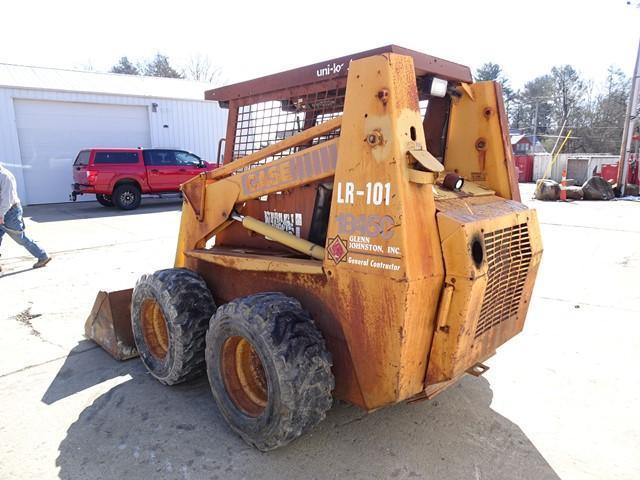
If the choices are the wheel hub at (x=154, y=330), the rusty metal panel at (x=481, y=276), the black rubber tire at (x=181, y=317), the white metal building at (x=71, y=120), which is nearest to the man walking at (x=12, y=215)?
the wheel hub at (x=154, y=330)

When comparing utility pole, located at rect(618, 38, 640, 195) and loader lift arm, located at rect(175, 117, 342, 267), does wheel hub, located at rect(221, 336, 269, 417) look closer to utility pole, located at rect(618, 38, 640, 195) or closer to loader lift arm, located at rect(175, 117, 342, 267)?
loader lift arm, located at rect(175, 117, 342, 267)

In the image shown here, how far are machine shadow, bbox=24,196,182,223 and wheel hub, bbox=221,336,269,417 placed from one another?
1171 centimetres

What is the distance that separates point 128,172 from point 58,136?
12.7ft

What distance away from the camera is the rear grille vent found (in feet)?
8.55

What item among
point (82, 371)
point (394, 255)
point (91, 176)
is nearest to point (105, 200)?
point (91, 176)

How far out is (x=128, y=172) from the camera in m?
14.9

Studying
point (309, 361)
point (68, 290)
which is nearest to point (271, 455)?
point (309, 361)

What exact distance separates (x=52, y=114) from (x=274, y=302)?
56.0ft

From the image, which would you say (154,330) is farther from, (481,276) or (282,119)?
(481,276)

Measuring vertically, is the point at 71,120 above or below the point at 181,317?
above

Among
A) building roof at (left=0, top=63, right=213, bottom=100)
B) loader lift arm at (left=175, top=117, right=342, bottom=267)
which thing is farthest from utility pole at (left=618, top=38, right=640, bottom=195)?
loader lift arm at (left=175, top=117, right=342, bottom=267)

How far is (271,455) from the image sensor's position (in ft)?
9.14

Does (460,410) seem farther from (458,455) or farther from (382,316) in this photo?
(382,316)

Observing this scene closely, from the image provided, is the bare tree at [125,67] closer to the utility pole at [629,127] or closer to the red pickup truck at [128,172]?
the red pickup truck at [128,172]
